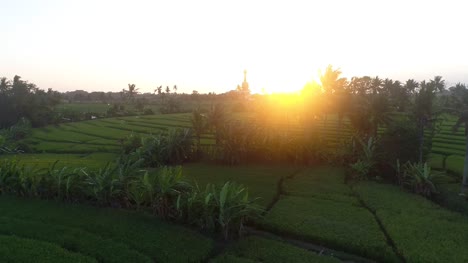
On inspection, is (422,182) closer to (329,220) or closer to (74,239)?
(329,220)

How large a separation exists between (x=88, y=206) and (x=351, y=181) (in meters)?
10.7

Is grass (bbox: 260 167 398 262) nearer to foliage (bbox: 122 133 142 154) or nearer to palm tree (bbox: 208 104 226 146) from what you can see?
palm tree (bbox: 208 104 226 146)

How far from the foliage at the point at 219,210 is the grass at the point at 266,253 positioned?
0.50m

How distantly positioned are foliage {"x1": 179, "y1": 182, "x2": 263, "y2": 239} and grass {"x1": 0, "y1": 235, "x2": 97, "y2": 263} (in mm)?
2856

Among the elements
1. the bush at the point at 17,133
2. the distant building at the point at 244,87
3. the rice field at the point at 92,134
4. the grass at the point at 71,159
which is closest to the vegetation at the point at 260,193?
the grass at the point at 71,159

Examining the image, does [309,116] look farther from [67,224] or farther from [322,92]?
[67,224]

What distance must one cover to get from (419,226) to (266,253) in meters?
4.79

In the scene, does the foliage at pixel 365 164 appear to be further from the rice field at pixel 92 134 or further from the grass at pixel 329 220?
the rice field at pixel 92 134

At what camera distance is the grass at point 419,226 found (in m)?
8.88

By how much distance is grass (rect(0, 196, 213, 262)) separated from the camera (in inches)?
338

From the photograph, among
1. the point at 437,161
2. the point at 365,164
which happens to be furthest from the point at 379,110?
the point at 365,164

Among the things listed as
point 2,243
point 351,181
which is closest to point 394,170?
point 351,181

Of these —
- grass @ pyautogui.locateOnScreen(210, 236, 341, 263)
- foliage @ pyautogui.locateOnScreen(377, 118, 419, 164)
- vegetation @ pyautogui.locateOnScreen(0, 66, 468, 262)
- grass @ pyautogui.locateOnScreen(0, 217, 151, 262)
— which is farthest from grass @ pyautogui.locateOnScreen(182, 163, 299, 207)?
grass @ pyautogui.locateOnScreen(0, 217, 151, 262)

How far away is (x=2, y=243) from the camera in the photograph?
27.8 feet
